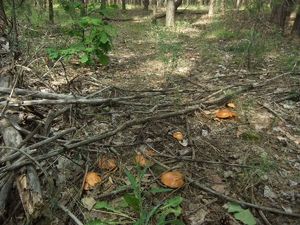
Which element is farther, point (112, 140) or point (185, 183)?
point (112, 140)

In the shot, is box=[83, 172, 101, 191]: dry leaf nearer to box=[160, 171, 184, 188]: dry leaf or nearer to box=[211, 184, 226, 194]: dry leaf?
box=[160, 171, 184, 188]: dry leaf

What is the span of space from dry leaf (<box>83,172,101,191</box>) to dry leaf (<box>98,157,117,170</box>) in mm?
178

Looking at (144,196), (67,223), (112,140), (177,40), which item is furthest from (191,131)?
(177,40)

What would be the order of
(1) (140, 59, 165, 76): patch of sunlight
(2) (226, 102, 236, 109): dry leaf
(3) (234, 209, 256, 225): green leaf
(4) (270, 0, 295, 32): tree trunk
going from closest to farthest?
(3) (234, 209, 256, 225): green leaf < (2) (226, 102, 236, 109): dry leaf < (1) (140, 59, 165, 76): patch of sunlight < (4) (270, 0, 295, 32): tree trunk

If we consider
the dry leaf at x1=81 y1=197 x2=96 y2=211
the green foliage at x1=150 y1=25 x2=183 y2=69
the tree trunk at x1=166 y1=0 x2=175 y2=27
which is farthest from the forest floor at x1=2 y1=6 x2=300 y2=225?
the tree trunk at x1=166 y1=0 x2=175 y2=27

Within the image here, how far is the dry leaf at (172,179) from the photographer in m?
2.95

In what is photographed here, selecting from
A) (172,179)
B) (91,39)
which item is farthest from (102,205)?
(91,39)

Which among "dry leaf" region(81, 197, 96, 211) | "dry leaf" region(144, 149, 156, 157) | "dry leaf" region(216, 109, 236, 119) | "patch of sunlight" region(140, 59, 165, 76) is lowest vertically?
"dry leaf" region(81, 197, 96, 211)

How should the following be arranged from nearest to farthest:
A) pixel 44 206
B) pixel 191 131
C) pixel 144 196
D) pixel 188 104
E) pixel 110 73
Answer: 1. pixel 44 206
2. pixel 144 196
3. pixel 191 131
4. pixel 188 104
5. pixel 110 73

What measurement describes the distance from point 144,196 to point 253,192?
1.03 metres

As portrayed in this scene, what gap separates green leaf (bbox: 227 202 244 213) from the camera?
8.88 ft

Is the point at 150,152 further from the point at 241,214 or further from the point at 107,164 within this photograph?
the point at 241,214

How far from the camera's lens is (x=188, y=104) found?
14.5 feet

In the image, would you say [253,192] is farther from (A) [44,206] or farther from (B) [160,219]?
(A) [44,206]
